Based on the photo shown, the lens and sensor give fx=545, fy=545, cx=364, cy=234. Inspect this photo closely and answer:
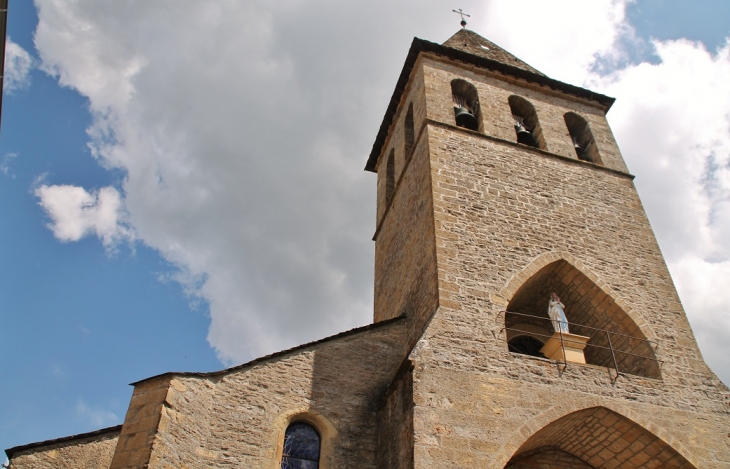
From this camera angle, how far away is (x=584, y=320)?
917 cm

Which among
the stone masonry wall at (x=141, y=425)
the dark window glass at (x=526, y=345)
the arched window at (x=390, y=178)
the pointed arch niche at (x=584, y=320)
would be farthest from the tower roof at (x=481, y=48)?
the stone masonry wall at (x=141, y=425)

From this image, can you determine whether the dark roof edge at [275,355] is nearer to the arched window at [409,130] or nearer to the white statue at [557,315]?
the white statue at [557,315]

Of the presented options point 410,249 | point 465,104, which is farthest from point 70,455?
point 465,104

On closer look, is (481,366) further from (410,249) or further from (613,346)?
(410,249)

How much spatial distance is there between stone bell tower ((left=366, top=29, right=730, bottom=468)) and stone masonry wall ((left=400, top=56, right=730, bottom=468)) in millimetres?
25

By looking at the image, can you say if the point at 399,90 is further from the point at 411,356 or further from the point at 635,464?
the point at 635,464

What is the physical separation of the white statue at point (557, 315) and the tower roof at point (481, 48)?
7.68 metres

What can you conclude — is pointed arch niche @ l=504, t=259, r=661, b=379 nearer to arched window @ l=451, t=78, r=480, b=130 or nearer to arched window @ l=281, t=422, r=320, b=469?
arched window @ l=281, t=422, r=320, b=469

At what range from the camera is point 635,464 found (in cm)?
742

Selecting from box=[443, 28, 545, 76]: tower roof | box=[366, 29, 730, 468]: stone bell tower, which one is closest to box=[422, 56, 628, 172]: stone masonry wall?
box=[366, 29, 730, 468]: stone bell tower

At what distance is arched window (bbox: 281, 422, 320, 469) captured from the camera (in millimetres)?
7375

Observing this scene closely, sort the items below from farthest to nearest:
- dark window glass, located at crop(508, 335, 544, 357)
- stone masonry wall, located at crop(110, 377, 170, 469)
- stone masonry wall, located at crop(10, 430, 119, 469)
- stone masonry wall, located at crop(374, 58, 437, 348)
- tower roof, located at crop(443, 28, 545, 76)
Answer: tower roof, located at crop(443, 28, 545, 76), dark window glass, located at crop(508, 335, 544, 357), stone masonry wall, located at crop(374, 58, 437, 348), stone masonry wall, located at crop(10, 430, 119, 469), stone masonry wall, located at crop(110, 377, 170, 469)

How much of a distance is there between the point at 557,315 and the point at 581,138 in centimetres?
656

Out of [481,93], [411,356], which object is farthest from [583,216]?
[411,356]
